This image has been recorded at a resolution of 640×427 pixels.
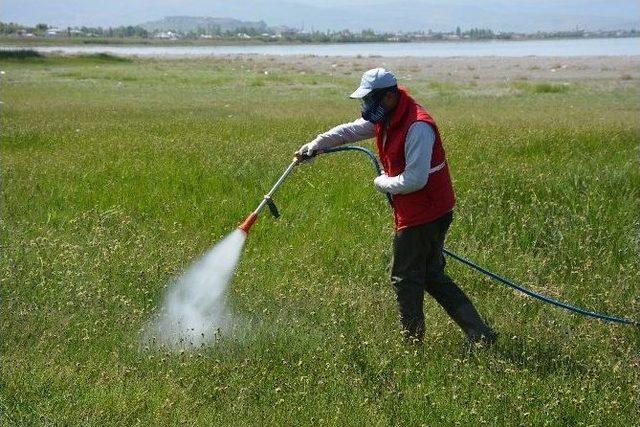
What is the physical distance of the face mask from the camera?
5.94m

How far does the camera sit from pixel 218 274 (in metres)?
7.43

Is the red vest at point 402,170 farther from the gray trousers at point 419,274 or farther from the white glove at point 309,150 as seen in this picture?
the white glove at point 309,150

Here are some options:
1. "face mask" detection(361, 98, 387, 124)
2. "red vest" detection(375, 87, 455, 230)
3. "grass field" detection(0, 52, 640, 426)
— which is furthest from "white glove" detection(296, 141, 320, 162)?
"grass field" detection(0, 52, 640, 426)

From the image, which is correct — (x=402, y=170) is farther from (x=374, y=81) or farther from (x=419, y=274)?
(x=419, y=274)

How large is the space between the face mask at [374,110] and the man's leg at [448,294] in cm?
93

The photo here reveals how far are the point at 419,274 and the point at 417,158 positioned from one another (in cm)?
104

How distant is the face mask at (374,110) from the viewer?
234 inches

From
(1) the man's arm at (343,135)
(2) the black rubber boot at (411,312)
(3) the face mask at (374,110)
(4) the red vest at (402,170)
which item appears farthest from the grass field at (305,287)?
(3) the face mask at (374,110)

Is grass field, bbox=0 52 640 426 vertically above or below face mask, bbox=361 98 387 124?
below

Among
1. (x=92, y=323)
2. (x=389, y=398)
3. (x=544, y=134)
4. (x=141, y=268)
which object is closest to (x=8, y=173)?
(x=141, y=268)

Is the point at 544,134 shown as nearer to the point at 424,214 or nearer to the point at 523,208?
the point at 523,208

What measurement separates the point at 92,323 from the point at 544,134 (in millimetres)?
11795

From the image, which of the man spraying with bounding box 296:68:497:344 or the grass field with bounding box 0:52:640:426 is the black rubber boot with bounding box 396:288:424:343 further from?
the grass field with bounding box 0:52:640:426

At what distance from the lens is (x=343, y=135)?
6.90m
